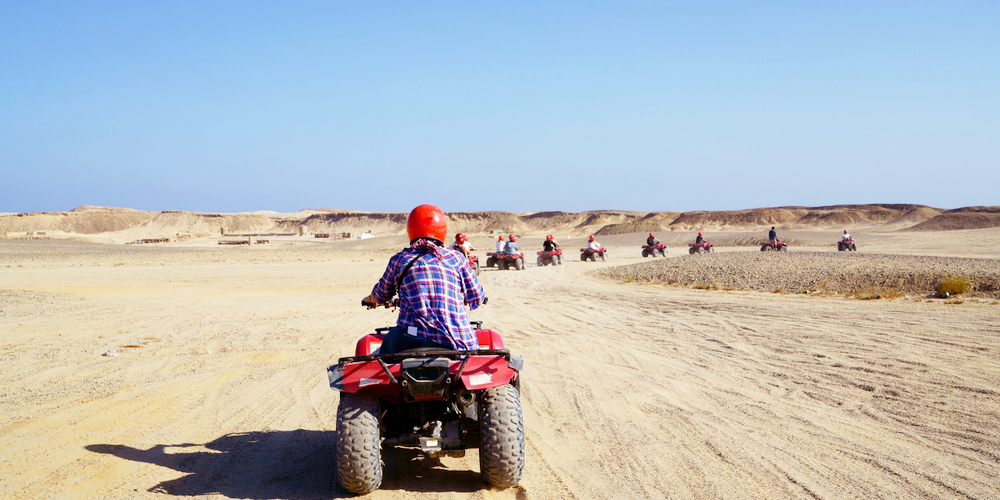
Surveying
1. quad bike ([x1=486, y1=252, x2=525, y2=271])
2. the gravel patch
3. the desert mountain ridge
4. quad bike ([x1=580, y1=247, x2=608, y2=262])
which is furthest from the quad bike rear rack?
the desert mountain ridge

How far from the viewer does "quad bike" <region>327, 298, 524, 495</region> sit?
410 cm

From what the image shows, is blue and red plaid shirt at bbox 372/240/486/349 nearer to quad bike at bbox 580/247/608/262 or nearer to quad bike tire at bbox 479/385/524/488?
quad bike tire at bbox 479/385/524/488

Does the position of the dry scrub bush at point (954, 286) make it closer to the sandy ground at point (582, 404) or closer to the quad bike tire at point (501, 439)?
the sandy ground at point (582, 404)

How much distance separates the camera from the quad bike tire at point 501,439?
4221mm

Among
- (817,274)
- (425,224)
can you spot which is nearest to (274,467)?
(425,224)

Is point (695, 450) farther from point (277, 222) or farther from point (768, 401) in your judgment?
point (277, 222)

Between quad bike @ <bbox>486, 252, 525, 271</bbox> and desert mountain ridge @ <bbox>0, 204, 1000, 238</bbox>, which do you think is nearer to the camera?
quad bike @ <bbox>486, 252, 525, 271</bbox>

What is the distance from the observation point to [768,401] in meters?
6.68

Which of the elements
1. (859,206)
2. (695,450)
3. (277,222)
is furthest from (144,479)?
(277,222)

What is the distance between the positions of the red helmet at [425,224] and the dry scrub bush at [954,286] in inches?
556

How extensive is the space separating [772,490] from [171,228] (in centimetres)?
14168

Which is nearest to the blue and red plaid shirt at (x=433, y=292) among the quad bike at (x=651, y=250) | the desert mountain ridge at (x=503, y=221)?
the quad bike at (x=651, y=250)

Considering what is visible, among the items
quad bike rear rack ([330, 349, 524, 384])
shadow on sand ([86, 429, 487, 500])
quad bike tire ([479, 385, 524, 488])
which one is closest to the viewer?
quad bike rear rack ([330, 349, 524, 384])

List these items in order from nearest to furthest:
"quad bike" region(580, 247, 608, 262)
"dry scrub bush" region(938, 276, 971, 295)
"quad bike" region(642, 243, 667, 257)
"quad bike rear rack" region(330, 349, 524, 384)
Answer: "quad bike rear rack" region(330, 349, 524, 384), "dry scrub bush" region(938, 276, 971, 295), "quad bike" region(580, 247, 608, 262), "quad bike" region(642, 243, 667, 257)
